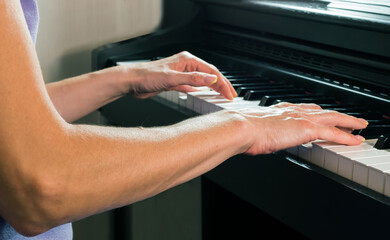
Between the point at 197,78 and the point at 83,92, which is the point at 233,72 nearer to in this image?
the point at 197,78

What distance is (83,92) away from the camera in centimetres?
137

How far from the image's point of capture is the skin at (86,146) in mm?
724

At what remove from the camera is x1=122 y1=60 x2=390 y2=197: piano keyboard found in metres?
0.92

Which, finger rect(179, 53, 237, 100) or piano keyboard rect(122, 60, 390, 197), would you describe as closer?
piano keyboard rect(122, 60, 390, 197)

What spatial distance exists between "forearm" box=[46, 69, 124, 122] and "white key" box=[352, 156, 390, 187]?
636 mm

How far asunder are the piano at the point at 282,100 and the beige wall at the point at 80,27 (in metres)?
0.13

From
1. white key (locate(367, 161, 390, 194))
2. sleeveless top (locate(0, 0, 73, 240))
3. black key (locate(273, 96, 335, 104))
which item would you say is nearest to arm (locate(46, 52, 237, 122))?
black key (locate(273, 96, 335, 104))

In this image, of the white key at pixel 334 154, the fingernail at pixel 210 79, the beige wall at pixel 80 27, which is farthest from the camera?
the beige wall at pixel 80 27

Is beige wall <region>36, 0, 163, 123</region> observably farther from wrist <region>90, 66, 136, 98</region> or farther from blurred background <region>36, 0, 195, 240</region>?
wrist <region>90, 66, 136, 98</region>

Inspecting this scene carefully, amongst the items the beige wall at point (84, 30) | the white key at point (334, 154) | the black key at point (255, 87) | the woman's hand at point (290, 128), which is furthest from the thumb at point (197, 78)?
the beige wall at point (84, 30)

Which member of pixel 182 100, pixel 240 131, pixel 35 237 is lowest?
pixel 35 237

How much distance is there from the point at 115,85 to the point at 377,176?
27.0 inches

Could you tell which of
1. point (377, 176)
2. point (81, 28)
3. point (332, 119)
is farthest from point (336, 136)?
point (81, 28)

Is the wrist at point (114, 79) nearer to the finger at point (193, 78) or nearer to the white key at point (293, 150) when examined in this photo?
the finger at point (193, 78)
